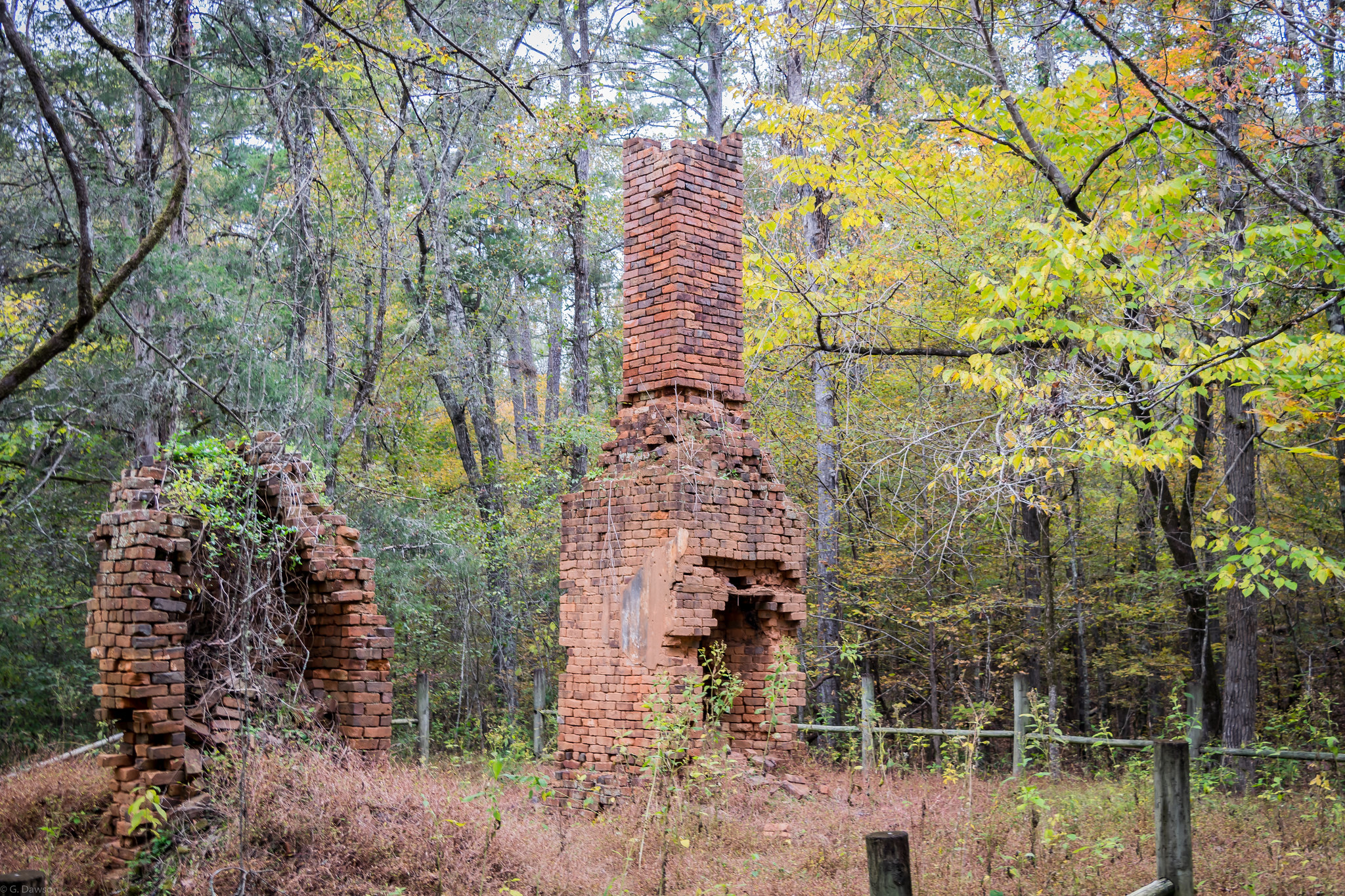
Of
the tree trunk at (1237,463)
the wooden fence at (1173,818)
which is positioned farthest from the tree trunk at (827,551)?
the wooden fence at (1173,818)

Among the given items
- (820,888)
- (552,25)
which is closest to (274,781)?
(820,888)

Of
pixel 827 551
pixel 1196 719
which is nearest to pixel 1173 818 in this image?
pixel 1196 719

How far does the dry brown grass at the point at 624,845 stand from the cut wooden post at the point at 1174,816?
911 mm

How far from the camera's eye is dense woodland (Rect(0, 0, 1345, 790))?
8.98 metres

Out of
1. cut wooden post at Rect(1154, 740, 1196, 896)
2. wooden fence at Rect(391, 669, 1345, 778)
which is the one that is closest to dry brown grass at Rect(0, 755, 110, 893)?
wooden fence at Rect(391, 669, 1345, 778)

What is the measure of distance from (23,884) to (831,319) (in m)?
11.0

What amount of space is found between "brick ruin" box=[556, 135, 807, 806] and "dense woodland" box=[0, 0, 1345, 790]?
1.09m

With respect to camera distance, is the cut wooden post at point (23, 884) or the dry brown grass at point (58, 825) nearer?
the cut wooden post at point (23, 884)

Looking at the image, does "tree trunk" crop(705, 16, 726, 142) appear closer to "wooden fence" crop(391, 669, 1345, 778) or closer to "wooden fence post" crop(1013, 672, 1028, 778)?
"wooden fence" crop(391, 669, 1345, 778)

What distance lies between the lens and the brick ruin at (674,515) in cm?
927

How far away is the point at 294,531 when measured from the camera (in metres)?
8.82

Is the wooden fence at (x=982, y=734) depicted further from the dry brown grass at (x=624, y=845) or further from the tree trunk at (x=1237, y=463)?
the dry brown grass at (x=624, y=845)

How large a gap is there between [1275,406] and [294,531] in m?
9.48

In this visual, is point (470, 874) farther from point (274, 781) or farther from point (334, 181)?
point (334, 181)
